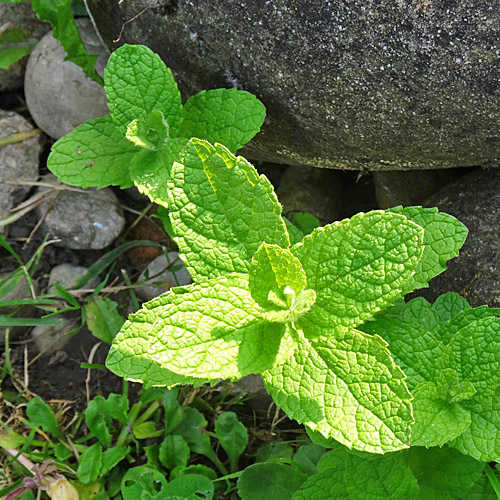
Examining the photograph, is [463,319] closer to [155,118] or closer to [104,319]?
[155,118]

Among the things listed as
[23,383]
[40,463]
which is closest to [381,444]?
[40,463]

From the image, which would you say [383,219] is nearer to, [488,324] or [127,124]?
[488,324]

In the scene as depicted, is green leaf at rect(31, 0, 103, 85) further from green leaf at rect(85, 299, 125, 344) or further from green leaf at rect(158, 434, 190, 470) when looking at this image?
green leaf at rect(158, 434, 190, 470)

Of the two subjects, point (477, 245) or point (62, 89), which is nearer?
point (477, 245)

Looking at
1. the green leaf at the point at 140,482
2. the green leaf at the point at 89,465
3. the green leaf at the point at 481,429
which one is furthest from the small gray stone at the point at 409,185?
the green leaf at the point at 89,465

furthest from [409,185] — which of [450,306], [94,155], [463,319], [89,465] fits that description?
[89,465]

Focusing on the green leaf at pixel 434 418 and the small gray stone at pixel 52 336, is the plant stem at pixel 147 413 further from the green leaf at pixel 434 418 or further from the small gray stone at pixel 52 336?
the green leaf at pixel 434 418

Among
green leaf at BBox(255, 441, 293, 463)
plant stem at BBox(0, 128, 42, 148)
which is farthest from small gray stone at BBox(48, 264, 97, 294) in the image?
green leaf at BBox(255, 441, 293, 463)
